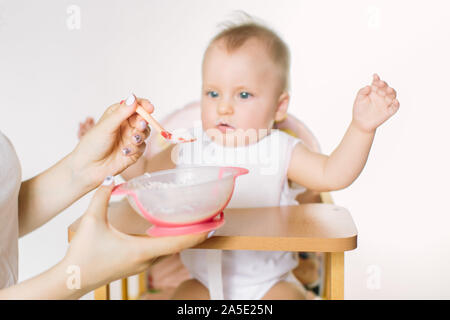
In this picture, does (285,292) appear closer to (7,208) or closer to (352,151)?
(352,151)

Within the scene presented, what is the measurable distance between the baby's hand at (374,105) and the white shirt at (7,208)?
0.63 m

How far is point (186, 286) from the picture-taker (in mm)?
1106

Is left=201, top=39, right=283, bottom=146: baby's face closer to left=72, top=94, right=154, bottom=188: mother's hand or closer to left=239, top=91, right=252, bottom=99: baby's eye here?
left=239, top=91, right=252, bottom=99: baby's eye

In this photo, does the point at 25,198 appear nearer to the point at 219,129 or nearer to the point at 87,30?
the point at 219,129

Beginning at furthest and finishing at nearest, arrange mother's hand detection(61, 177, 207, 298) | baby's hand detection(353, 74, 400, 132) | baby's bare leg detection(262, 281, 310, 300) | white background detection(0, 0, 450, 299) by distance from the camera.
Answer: white background detection(0, 0, 450, 299), baby's bare leg detection(262, 281, 310, 300), baby's hand detection(353, 74, 400, 132), mother's hand detection(61, 177, 207, 298)

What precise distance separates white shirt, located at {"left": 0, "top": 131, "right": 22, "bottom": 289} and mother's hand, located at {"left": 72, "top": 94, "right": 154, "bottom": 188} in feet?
0.35

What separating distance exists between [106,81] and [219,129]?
23.7 inches

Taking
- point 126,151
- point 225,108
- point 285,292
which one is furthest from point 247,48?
point 285,292

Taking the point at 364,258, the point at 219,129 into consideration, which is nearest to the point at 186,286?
the point at 219,129

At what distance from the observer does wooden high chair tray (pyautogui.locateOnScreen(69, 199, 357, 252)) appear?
2.22ft

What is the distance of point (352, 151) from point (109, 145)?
482 millimetres

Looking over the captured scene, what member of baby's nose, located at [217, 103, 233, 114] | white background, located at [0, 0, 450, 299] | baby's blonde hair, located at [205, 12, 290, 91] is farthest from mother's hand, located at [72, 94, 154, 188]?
white background, located at [0, 0, 450, 299]

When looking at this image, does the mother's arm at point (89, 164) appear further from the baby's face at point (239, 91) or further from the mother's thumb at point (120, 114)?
the baby's face at point (239, 91)

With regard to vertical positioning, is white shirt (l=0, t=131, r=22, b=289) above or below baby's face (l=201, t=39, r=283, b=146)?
below
